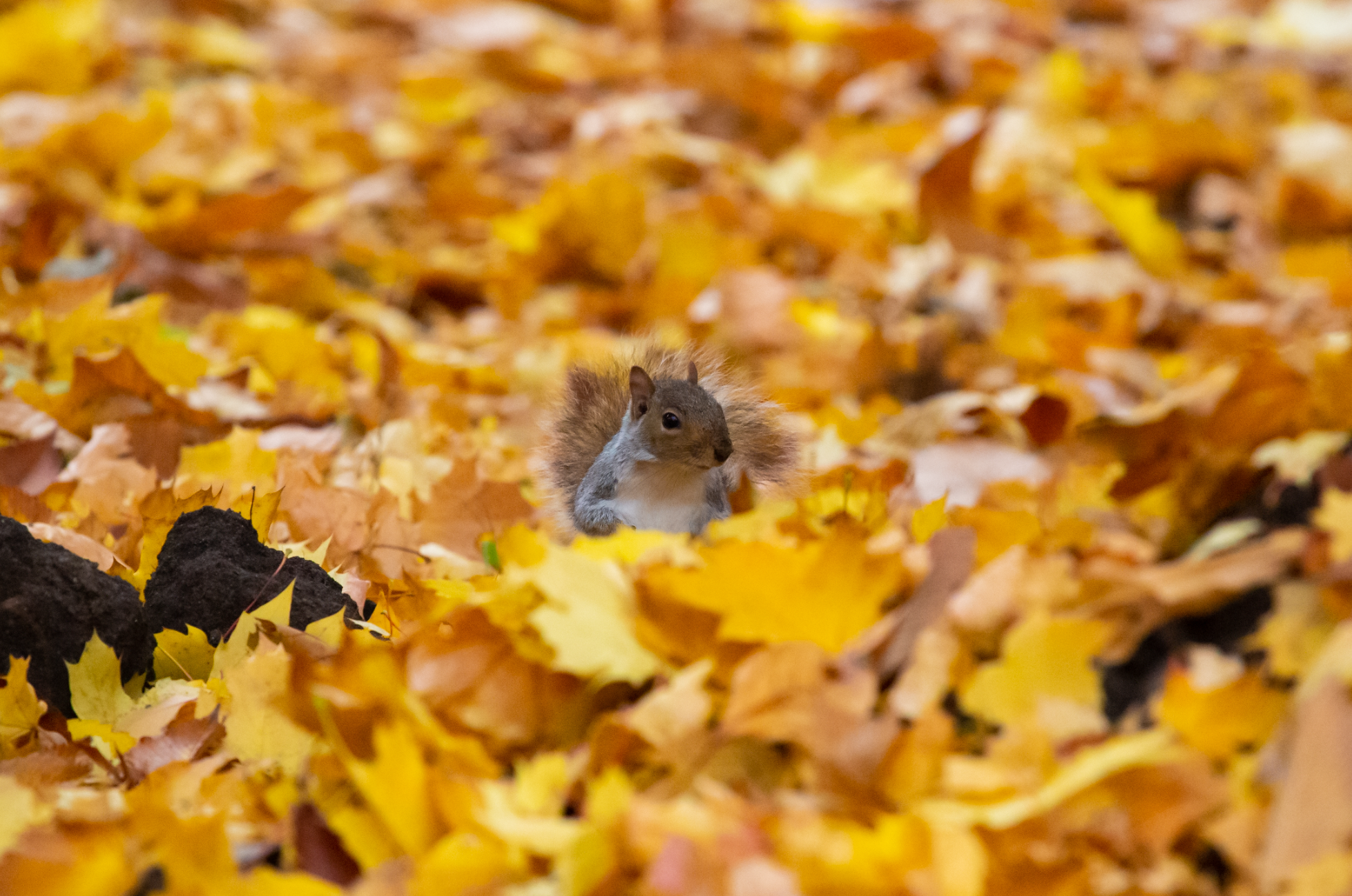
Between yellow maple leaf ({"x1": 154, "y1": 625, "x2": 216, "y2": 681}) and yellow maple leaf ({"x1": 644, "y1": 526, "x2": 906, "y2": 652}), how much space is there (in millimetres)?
447

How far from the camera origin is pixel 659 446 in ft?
4.96

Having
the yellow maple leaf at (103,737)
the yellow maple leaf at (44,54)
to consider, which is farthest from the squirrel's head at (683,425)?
the yellow maple leaf at (44,54)

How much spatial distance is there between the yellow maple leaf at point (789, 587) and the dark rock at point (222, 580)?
0.35m

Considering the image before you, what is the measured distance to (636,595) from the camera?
108cm

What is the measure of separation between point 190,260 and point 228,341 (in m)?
0.44

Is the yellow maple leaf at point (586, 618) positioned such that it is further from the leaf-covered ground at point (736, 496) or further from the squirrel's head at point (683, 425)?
the squirrel's head at point (683, 425)

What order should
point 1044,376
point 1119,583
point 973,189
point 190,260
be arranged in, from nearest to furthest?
1. point 1119,583
2. point 1044,376
3. point 190,260
4. point 973,189

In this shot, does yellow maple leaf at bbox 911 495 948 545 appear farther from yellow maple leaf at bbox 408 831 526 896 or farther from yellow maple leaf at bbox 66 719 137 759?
yellow maple leaf at bbox 66 719 137 759

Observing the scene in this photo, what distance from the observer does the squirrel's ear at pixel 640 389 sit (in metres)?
1.57

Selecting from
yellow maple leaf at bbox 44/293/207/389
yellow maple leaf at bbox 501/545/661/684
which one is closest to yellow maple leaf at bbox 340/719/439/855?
yellow maple leaf at bbox 501/545/661/684

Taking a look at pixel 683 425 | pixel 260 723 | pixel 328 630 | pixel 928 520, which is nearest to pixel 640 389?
pixel 683 425

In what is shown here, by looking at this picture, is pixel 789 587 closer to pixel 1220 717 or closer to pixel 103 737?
pixel 1220 717

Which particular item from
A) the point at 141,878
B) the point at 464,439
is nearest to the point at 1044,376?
the point at 464,439

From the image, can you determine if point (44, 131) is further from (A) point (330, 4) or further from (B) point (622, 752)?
(B) point (622, 752)
